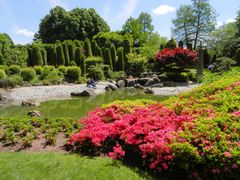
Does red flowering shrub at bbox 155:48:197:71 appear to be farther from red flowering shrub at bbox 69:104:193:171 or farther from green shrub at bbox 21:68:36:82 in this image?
red flowering shrub at bbox 69:104:193:171

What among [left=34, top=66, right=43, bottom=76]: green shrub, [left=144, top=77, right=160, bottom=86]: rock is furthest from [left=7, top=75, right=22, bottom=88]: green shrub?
[left=144, top=77, right=160, bottom=86]: rock

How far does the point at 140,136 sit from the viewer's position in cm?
396

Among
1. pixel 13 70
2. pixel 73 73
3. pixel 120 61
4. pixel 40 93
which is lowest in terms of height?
pixel 40 93

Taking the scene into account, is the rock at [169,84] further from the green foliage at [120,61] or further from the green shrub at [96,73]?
the green foliage at [120,61]

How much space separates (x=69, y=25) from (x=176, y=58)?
22.1m

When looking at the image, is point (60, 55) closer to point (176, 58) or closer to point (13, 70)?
point (13, 70)

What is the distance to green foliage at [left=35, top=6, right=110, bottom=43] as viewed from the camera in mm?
35344

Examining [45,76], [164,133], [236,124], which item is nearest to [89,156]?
[164,133]

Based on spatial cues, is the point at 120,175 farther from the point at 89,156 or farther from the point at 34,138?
the point at 34,138

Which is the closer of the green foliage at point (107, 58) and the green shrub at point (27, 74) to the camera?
the green shrub at point (27, 74)

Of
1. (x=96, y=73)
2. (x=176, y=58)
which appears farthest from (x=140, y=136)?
(x=96, y=73)

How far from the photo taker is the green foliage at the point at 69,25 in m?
35.3

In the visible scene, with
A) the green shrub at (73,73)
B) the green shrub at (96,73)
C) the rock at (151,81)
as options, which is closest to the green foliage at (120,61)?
the green shrub at (96,73)

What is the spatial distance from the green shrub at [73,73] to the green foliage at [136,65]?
6.57m
